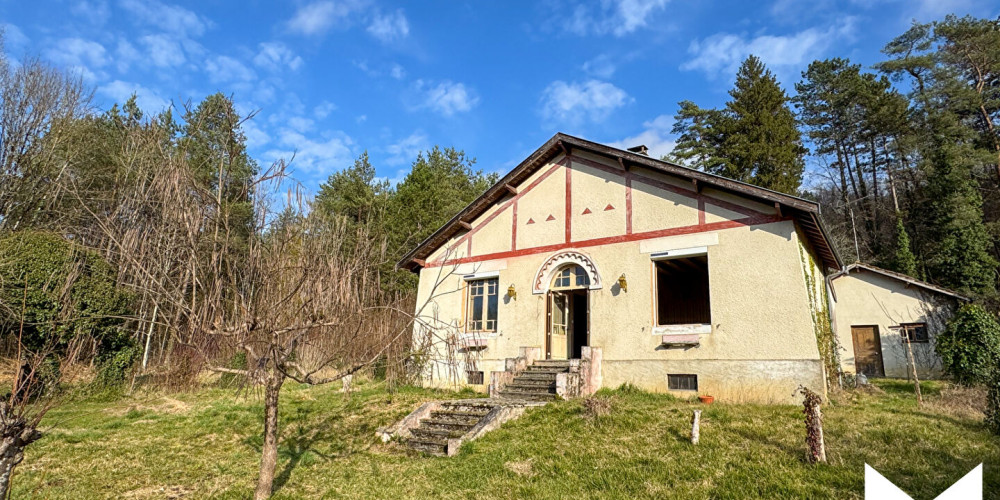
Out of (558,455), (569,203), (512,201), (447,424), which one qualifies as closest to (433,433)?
(447,424)

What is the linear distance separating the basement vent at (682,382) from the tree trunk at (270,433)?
8.40 metres

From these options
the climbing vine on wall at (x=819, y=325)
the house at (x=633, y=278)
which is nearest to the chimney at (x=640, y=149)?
the house at (x=633, y=278)

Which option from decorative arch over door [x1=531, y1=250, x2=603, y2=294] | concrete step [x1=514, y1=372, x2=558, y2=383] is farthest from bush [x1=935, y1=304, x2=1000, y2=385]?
concrete step [x1=514, y1=372, x2=558, y2=383]

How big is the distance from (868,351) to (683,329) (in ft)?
36.2

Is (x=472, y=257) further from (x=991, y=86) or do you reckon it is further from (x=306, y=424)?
(x=991, y=86)

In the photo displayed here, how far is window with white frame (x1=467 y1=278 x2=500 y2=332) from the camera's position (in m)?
14.4

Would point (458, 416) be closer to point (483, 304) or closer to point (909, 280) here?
point (483, 304)

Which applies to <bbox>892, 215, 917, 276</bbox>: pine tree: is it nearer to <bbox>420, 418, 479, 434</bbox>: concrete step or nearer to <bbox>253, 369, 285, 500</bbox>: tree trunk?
<bbox>420, 418, 479, 434</bbox>: concrete step

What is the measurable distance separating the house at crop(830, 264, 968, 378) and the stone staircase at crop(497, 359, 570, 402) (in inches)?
419

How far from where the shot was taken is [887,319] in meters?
17.2

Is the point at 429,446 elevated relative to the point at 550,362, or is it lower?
lower

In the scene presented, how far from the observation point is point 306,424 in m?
10.6

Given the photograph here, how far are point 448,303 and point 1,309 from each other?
10.4m

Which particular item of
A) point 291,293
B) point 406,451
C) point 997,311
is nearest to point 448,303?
point 406,451
